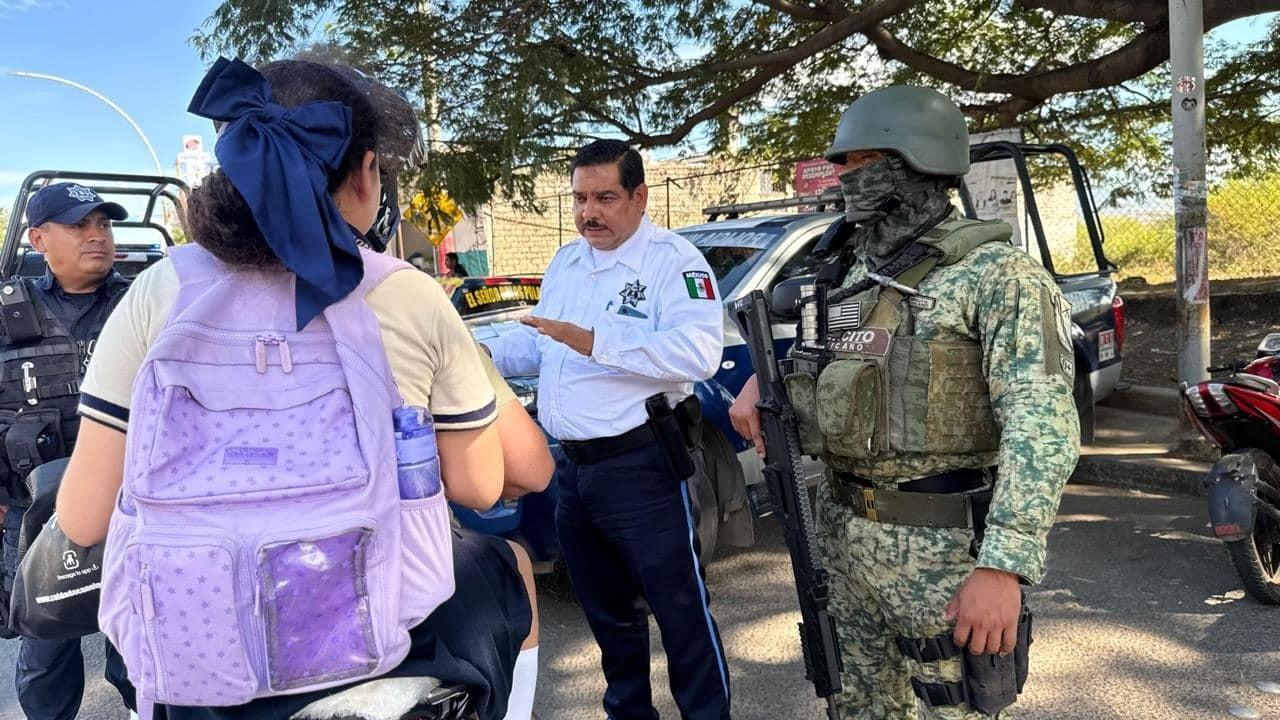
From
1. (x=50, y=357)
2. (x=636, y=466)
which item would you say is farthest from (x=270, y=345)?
(x=50, y=357)

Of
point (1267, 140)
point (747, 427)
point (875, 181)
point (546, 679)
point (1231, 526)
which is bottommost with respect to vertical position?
point (546, 679)

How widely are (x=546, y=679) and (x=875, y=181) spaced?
233cm

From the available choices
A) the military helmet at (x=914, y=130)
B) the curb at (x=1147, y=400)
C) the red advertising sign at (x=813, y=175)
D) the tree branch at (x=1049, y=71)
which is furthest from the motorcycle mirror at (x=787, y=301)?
the red advertising sign at (x=813, y=175)

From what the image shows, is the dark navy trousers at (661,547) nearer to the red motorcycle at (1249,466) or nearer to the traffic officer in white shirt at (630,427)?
the traffic officer in white shirt at (630,427)

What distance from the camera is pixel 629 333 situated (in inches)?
95.3

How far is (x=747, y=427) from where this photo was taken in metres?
2.17

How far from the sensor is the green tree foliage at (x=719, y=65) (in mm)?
7461

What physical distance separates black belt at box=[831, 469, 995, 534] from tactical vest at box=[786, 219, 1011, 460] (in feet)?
0.24

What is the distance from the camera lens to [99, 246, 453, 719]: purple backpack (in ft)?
3.37

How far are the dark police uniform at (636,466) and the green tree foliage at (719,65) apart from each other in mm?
5266

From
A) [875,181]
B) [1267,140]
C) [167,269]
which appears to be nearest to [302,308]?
[167,269]

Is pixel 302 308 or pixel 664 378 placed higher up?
pixel 302 308

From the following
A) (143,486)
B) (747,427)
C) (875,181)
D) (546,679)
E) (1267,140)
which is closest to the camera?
(143,486)

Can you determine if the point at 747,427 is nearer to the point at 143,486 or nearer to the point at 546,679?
the point at 143,486
